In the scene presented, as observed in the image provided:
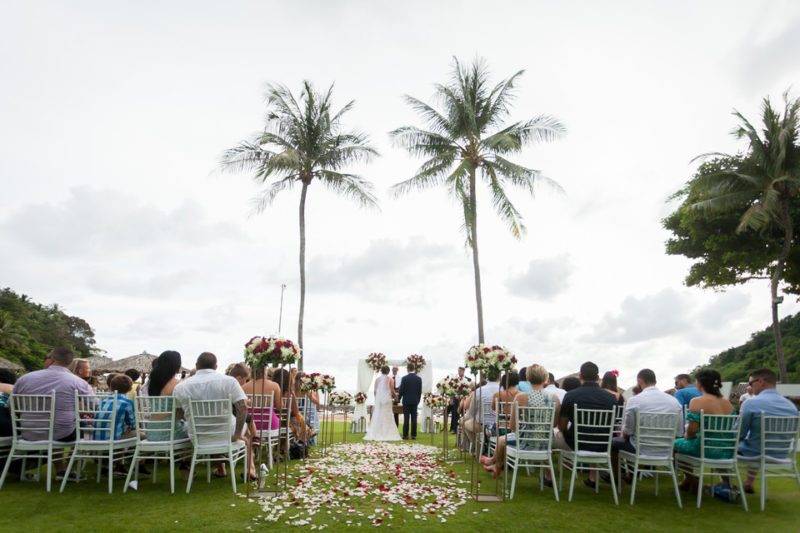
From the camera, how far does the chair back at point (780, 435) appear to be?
22.1ft

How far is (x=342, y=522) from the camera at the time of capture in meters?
5.59

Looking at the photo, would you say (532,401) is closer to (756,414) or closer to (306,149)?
(756,414)

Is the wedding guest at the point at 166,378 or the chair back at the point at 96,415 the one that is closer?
the chair back at the point at 96,415

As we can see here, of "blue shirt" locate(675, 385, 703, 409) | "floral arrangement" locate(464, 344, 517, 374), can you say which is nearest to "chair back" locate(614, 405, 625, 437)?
"blue shirt" locate(675, 385, 703, 409)

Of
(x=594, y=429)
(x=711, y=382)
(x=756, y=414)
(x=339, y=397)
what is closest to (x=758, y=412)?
(x=756, y=414)

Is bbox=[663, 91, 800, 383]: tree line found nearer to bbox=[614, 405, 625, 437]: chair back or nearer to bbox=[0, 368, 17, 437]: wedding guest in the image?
→ bbox=[614, 405, 625, 437]: chair back

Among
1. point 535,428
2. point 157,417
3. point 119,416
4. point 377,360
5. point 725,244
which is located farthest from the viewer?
point 725,244

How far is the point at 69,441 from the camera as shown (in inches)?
279

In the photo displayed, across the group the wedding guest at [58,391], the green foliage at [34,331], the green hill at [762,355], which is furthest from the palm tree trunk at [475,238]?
the green foliage at [34,331]

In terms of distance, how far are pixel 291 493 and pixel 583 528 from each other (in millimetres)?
3535

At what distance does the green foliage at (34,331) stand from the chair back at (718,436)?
37409mm

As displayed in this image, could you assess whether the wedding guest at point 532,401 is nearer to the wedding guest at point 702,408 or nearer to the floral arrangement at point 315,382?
the wedding guest at point 702,408

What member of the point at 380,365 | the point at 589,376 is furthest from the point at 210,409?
the point at 380,365

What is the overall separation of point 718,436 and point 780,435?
91 cm
